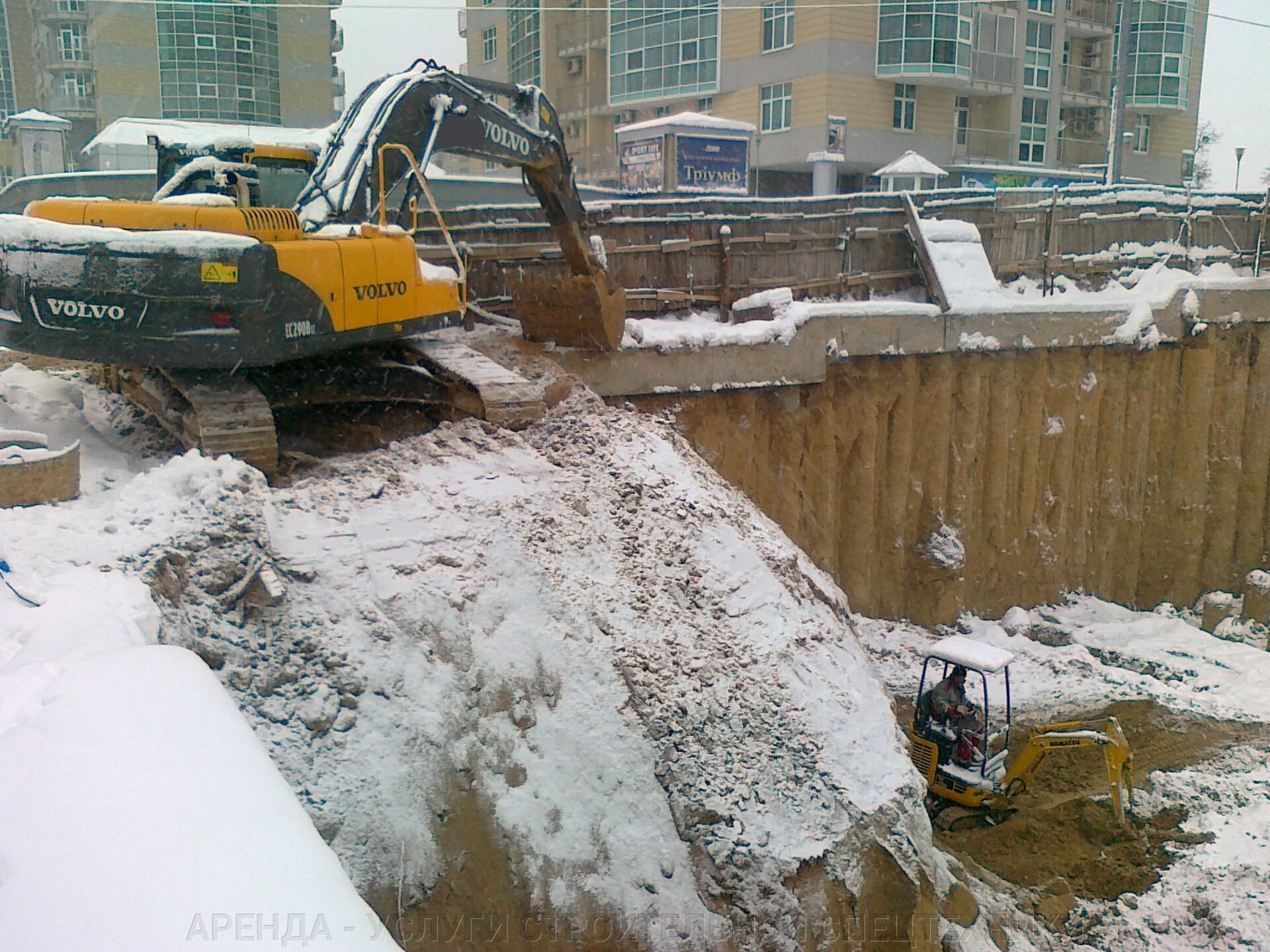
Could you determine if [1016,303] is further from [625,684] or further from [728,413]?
[625,684]

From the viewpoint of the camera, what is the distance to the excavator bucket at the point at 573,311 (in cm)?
935

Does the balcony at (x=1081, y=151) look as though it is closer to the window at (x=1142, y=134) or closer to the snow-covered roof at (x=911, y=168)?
the window at (x=1142, y=134)

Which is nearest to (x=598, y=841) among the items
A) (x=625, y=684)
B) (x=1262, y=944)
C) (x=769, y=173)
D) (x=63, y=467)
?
(x=625, y=684)

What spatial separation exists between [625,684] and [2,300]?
4.40 metres

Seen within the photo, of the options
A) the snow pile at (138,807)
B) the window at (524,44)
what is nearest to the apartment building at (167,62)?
the window at (524,44)

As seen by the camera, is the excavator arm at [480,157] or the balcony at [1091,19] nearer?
the excavator arm at [480,157]

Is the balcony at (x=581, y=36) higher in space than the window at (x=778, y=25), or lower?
higher

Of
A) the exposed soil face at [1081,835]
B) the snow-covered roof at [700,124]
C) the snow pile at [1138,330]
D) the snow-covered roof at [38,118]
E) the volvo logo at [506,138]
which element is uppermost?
the snow-covered roof at [700,124]

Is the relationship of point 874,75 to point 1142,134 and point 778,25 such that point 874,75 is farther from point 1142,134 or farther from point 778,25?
point 1142,134

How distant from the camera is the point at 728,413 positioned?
34.8 ft

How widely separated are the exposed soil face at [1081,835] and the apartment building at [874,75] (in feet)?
66.1

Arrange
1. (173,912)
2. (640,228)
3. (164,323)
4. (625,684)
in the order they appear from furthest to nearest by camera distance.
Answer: (640,228) → (164,323) → (625,684) → (173,912)

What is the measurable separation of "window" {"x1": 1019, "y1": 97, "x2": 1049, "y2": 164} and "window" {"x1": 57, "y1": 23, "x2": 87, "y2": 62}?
83.3 ft

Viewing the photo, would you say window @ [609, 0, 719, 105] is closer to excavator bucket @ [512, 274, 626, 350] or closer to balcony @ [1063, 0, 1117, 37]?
balcony @ [1063, 0, 1117, 37]
